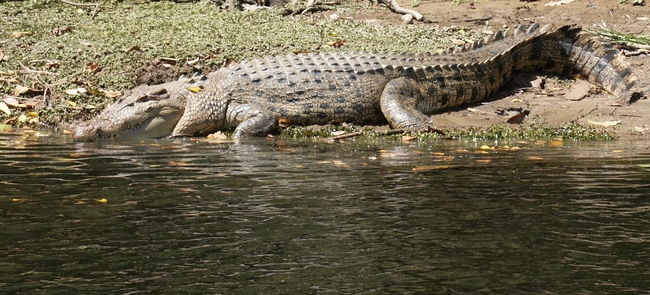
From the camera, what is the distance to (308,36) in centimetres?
1294

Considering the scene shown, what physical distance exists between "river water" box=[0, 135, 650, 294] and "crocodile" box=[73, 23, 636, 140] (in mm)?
1968

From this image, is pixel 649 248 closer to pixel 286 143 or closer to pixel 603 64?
pixel 286 143

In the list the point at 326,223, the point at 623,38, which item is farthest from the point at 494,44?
the point at 326,223

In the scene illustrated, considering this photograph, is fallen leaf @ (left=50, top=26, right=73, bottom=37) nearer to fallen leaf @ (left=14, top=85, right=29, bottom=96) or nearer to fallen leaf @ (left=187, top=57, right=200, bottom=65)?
fallen leaf @ (left=14, top=85, right=29, bottom=96)

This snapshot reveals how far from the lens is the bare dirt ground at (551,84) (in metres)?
10.2

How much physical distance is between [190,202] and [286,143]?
11.5ft

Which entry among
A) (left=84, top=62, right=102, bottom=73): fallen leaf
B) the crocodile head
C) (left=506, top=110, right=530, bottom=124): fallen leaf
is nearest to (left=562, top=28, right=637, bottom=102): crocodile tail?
(left=506, top=110, right=530, bottom=124): fallen leaf

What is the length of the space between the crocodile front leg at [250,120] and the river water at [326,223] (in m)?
1.94

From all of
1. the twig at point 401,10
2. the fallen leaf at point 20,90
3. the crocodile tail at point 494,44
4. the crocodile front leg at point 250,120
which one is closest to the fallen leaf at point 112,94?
the fallen leaf at point 20,90

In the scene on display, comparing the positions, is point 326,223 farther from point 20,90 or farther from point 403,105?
point 20,90

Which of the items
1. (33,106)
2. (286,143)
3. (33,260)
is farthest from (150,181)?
(33,106)

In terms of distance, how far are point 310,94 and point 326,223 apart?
17.5 ft

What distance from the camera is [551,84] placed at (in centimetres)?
1162

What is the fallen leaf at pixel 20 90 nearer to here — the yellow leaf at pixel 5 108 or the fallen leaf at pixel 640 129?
the yellow leaf at pixel 5 108
